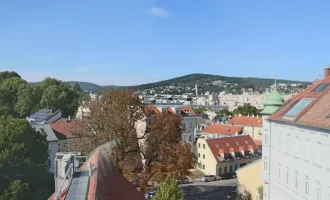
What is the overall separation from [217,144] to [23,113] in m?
47.9

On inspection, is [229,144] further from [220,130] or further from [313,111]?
[313,111]

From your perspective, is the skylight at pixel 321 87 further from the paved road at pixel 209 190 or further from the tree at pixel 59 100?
the tree at pixel 59 100

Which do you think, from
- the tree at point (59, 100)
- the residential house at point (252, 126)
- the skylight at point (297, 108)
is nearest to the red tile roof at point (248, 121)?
the residential house at point (252, 126)

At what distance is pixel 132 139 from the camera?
2956cm

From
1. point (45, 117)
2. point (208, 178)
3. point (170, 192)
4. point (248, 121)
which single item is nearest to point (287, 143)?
point (170, 192)

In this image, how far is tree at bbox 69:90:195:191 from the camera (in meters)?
28.5

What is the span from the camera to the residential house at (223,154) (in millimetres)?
49344

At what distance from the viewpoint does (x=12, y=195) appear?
97.6 feet

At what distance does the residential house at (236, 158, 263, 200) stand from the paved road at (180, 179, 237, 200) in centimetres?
481

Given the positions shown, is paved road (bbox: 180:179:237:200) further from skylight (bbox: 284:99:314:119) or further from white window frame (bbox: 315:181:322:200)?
white window frame (bbox: 315:181:322:200)

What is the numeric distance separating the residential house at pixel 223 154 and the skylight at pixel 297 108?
25.3m

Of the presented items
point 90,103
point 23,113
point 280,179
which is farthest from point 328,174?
point 23,113

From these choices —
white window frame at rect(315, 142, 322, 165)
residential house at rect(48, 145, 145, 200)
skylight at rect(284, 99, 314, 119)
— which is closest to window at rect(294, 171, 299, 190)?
white window frame at rect(315, 142, 322, 165)

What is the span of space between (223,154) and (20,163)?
27.8m
